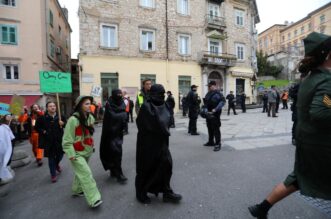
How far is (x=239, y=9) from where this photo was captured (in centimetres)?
2419

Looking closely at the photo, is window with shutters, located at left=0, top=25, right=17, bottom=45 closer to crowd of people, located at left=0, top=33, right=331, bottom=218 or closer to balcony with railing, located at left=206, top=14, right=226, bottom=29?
crowd of people, located at left=0, top=33, right=331, bottom=218

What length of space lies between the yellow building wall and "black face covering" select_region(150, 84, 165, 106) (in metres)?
14.9

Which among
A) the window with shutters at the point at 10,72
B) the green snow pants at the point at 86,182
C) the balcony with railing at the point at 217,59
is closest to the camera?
the green snow pants at the point at 86,182

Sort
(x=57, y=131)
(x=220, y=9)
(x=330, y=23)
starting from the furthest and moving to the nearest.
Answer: (x=330, y=23) < (x=220, y=9) < (x=57, y=131)

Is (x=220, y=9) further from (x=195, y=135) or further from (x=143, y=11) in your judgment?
(x=195, y=135)

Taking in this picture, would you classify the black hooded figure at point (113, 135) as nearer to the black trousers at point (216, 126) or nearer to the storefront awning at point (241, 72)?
the black trousers at point (216, 126)

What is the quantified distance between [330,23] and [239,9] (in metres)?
40.7

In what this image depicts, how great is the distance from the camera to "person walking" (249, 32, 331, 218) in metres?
1.79

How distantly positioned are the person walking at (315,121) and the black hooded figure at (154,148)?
162 cm

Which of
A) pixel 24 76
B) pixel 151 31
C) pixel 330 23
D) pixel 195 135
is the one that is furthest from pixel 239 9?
pixel 330 23

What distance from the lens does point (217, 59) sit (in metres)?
21.5

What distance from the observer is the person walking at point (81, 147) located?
3.07m

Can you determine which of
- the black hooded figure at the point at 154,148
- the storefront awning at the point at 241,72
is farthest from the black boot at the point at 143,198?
the storefront awning at the point at 241,72

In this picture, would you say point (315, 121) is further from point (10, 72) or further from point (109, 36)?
point (10, 72)
